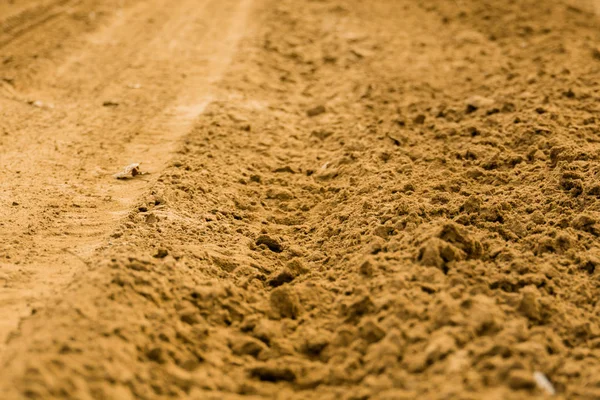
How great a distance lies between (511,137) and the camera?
5.49 meters

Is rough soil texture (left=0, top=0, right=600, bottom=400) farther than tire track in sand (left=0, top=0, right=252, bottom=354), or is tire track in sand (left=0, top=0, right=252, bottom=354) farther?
tire track in sand (left=0, top=0, right=252, bottom=354)

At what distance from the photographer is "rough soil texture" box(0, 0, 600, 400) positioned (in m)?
3.12

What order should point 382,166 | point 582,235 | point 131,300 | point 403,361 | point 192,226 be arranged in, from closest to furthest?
point 403,361 < point 131,300 < point 582,235 < point 192,226 < point 382,166

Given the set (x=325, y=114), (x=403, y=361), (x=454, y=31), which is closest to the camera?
(x=403, y=361)

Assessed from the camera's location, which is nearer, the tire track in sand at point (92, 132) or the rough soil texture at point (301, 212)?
the rough soil texture at point (301, 212)

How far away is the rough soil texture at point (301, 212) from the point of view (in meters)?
3.12

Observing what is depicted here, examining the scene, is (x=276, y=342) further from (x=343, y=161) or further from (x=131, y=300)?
(x=343, y=161)

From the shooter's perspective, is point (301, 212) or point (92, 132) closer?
point (301, 212)

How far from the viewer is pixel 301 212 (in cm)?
498

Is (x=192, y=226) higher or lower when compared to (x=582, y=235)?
lower

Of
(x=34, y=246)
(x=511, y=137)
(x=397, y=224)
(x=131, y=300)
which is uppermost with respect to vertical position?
(x=511, y=137)

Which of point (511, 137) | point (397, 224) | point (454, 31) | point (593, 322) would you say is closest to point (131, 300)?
point (397, 224)

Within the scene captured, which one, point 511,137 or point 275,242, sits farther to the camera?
point 511,137

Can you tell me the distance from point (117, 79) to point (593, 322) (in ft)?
18.7
